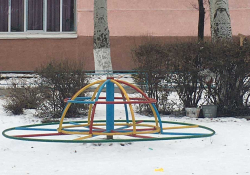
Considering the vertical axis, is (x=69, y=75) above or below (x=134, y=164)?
above

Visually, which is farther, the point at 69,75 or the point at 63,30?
the point at 63,30

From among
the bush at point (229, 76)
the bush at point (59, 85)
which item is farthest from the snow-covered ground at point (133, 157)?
the bush at point (59, 85)

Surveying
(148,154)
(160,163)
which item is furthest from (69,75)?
(160,163)

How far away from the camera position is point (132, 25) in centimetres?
2014

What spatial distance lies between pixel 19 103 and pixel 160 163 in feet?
17.4

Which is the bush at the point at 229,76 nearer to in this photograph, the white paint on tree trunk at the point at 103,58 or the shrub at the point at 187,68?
the shrub at the point at 187,68

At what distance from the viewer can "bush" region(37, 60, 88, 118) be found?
10078mm

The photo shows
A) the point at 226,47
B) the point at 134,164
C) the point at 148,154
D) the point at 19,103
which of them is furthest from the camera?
the point at 19,103

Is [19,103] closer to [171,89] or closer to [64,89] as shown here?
[64,89]

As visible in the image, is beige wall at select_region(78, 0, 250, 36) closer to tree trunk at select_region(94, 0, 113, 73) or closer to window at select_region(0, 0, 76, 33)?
window at select_region(0, 0, 76, 33)

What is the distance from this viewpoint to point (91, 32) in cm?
2011

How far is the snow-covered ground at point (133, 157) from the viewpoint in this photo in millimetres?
5750

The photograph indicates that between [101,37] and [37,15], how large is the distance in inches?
268

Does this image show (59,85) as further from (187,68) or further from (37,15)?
(37,15)
